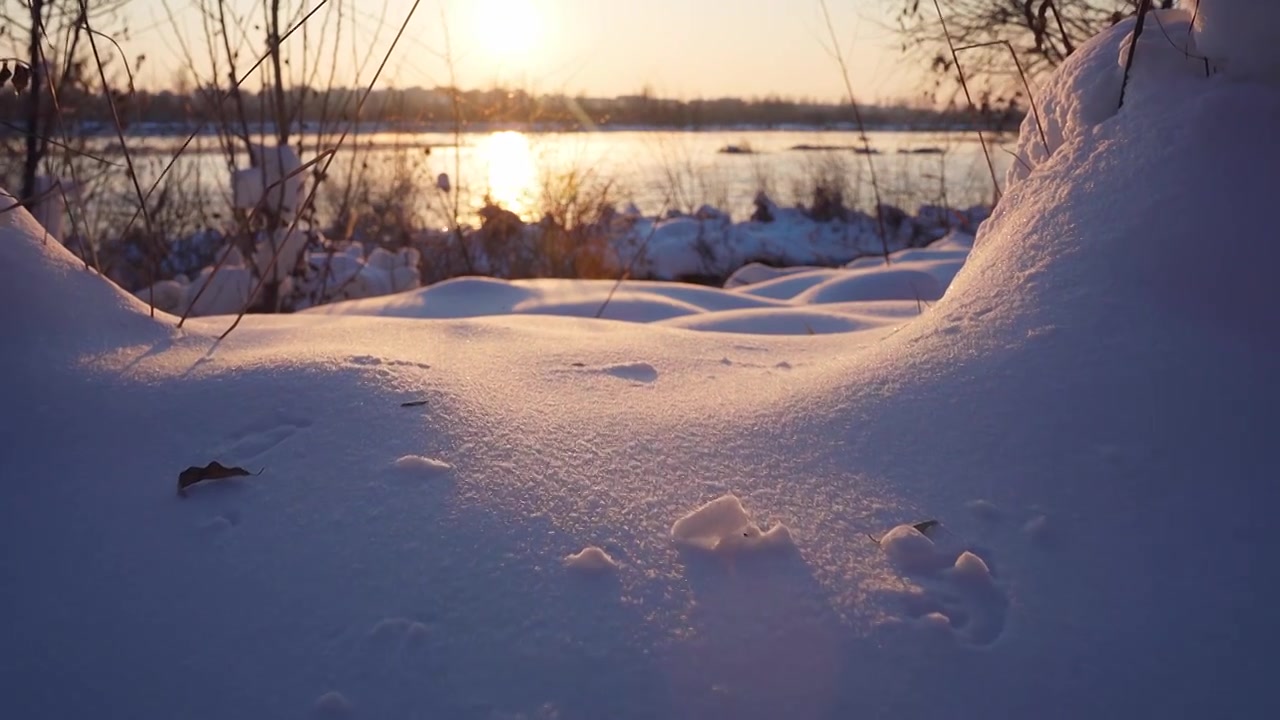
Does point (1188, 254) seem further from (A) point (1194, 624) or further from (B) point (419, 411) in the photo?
(B) point (419, 411)

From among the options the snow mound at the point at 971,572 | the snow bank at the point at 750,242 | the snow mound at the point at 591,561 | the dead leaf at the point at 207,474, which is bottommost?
the snow bank at the point at 750,242

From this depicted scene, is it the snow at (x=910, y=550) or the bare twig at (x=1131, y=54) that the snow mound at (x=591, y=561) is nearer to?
the snow at (x=910, y=550)

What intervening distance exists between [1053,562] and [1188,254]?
480 millimetres

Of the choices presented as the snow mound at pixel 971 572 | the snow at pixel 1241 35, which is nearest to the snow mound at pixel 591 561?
the snow mound at pixel 971 572

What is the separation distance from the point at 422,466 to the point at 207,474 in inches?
Result: 9.9

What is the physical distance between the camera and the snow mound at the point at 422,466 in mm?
972

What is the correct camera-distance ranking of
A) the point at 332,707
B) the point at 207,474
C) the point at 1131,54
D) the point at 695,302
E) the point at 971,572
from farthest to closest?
the point at 695,302
the point at 1131,54
the point at 207,474
the point at 971,572
the point at 332,707

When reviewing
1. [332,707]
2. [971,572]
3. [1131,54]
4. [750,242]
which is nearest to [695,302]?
[1131,54]

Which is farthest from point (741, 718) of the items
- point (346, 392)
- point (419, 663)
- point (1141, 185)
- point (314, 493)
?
point (1141, 185)

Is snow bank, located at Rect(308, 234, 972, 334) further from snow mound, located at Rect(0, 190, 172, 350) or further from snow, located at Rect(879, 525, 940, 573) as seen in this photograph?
snow, located at Rect(879, 525, 940, 573)

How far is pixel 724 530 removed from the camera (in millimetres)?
857

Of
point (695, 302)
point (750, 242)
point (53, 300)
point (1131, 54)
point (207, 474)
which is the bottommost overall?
point (750, 242)

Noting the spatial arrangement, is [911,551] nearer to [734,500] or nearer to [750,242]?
[734,500]

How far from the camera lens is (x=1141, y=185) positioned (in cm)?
109
